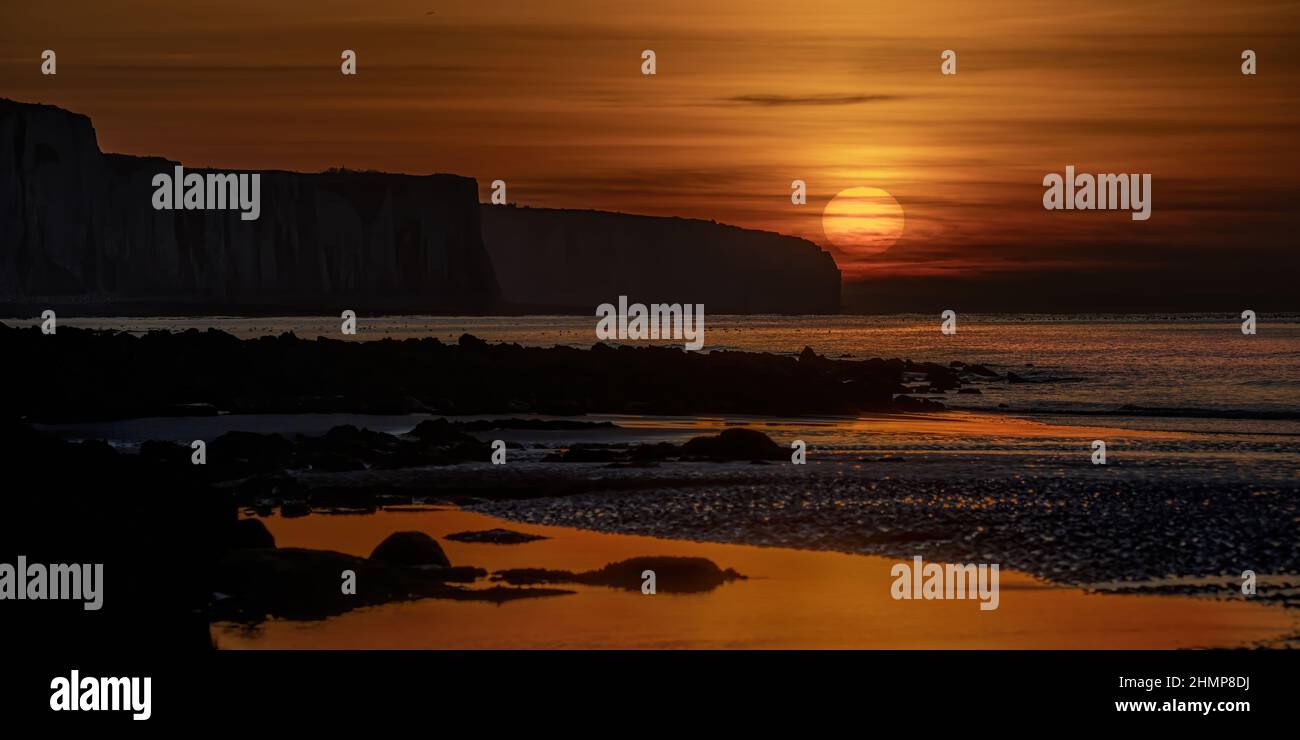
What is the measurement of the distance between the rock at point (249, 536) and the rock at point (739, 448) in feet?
39.5

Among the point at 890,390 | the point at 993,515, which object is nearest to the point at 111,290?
the point at 890,390

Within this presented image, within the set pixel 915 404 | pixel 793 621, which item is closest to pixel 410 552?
pixel 793 621

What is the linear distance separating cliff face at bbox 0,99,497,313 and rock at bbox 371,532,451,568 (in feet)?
487

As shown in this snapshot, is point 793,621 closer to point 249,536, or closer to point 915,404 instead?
point 249,536

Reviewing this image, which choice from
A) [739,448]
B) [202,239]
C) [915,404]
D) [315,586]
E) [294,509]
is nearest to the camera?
[315,586]

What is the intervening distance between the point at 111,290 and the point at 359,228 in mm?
33796

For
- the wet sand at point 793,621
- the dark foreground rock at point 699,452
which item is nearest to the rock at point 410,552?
the wet sand at point 793,621

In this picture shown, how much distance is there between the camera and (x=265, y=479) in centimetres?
2081

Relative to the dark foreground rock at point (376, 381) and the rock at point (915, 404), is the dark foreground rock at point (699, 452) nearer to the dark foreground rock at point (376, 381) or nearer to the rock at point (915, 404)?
the dark foreground rock at point (376, 381)

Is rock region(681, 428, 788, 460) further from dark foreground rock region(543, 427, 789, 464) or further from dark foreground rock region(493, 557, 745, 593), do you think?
dark foreground rock region(493, 557, 745, 593)

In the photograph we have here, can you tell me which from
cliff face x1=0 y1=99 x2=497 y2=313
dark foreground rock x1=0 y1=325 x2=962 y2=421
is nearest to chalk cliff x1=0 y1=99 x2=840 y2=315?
cliff face x1=0 y1=99 x2=497 y2=313

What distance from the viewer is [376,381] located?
41.3 metres

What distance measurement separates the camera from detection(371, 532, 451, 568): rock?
46.5 feet

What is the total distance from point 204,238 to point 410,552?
7034 inches
